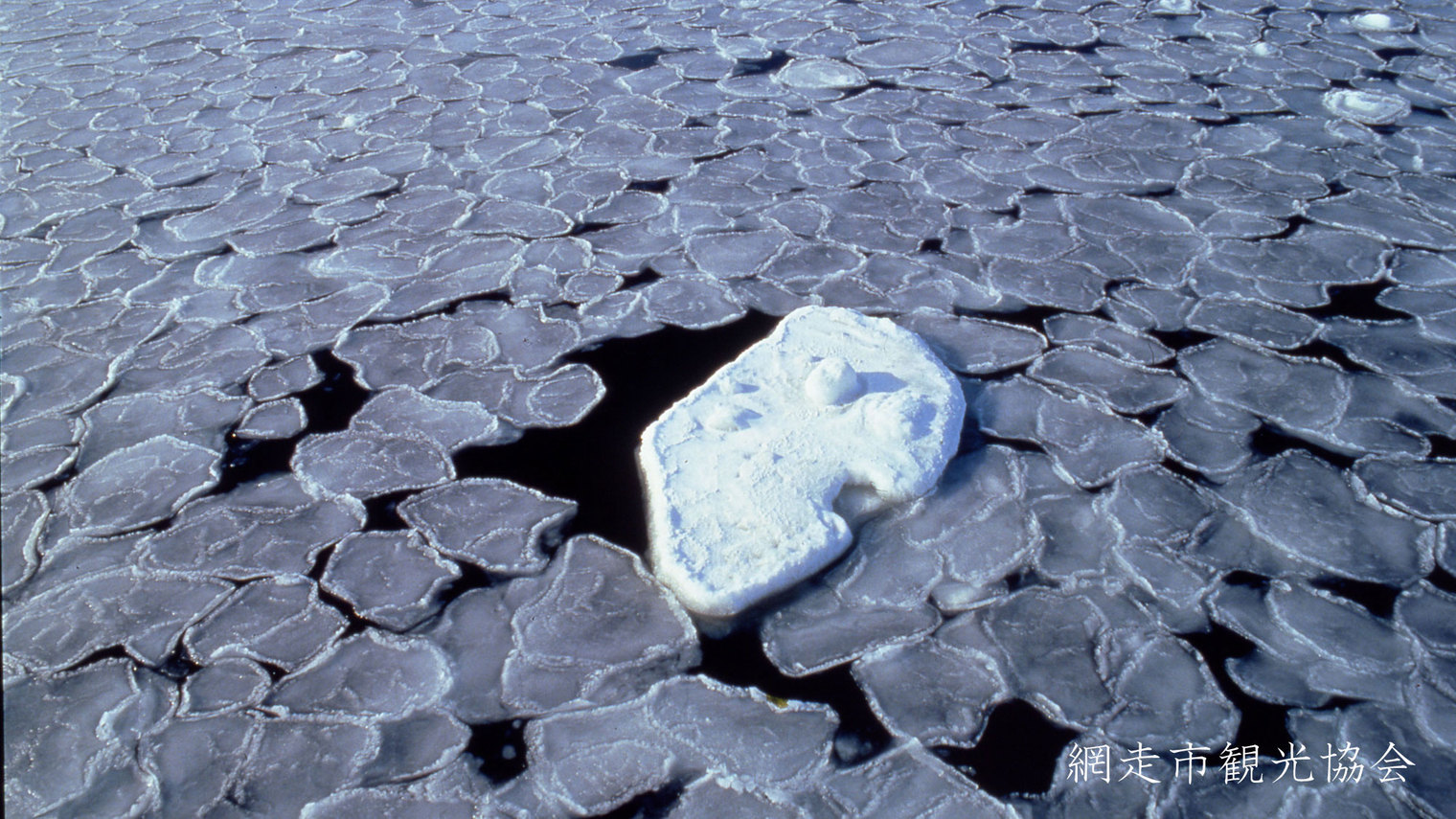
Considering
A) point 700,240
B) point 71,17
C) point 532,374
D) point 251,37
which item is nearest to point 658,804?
point 532,374

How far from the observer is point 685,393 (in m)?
2.30

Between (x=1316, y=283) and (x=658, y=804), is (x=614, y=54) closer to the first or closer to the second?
(x=1316, y=283)

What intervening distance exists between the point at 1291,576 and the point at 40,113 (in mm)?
5020

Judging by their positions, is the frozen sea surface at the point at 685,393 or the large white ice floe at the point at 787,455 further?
the large white ice floe at the point at 787,455

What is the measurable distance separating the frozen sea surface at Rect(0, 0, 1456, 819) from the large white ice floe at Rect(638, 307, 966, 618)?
0.09m

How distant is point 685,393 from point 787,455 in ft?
1.47

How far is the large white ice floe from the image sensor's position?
1.75 meters

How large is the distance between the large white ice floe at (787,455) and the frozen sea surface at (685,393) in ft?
0.28

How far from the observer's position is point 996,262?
2.77m

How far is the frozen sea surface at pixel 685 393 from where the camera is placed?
1.52 meters

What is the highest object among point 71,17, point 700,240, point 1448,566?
point 71,17

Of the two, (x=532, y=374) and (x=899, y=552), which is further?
(x=532, y=374)

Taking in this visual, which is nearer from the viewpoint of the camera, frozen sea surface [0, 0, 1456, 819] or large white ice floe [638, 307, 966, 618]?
frozen sea surface [0, 0, 1456, 819]

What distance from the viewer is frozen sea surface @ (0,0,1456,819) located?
4.99 feet
